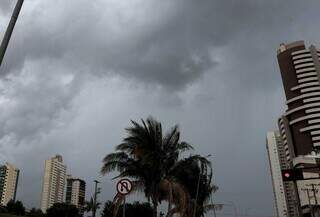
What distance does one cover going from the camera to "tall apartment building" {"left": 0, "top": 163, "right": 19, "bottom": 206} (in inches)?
3216

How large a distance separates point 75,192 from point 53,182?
7.53m

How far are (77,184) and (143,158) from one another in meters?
79.4

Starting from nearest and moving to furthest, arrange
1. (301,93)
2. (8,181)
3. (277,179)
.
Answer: (8,181) → (301,93) → (277,179)

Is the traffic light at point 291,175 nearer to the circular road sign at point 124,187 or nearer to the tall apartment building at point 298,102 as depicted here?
the circular road sign at point 124,187

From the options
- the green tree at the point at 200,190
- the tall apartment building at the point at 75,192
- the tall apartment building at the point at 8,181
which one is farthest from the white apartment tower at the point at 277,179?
the green tree at the point at 200,190

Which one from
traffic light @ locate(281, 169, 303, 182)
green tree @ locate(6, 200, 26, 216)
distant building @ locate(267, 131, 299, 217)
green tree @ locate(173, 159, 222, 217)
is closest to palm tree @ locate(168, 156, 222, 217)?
green tree @ locate(173, 159, 222, 217)

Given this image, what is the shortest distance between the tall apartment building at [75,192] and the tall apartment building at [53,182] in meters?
1.85

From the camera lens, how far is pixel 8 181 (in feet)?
291

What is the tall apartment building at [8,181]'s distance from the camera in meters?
81.7

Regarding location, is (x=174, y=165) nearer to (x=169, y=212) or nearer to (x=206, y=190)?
(x=169, y=212)

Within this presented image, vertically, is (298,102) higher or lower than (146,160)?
higher

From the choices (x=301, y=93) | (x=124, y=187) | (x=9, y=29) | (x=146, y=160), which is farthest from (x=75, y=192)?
(x=9, y=29)

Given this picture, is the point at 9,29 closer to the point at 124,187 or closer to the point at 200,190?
the point at 124,187

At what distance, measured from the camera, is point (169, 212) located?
23656 mm
